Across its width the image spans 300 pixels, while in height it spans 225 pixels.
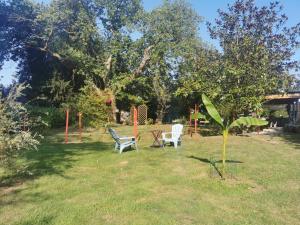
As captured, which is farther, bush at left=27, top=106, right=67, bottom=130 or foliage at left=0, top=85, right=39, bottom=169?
bush at left=27, top=106, right=67, bottom=130

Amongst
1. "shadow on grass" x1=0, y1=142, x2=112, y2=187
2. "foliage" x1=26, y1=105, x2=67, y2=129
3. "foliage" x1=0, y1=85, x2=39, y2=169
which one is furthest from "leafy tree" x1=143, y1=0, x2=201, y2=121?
"foliage" x1=0, y1=85, x2=39, y2=169

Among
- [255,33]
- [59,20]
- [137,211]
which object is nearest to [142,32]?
[59,20]

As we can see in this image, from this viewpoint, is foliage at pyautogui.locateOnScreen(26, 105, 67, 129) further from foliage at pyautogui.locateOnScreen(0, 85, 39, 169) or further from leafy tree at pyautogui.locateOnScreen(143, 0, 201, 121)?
foliage at pyautogui.locateOnScreen(0, 85, 39, 169)

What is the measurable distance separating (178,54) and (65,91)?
402 inches

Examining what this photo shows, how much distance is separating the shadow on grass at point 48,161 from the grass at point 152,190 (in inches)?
1.2

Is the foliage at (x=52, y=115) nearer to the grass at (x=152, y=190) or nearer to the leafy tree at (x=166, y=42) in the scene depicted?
the leafy tree at (x=166, y=42)

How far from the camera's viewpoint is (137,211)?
6996mm

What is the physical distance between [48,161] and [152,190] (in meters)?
5.00

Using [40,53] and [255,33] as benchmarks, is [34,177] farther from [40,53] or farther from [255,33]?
[40,53]

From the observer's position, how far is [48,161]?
12320 mm

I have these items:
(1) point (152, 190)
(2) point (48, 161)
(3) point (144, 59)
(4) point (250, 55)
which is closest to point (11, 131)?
(1) point (152, 190)

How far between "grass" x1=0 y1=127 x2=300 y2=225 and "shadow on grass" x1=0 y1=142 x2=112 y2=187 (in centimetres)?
3

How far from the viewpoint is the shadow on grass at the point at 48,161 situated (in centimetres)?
970

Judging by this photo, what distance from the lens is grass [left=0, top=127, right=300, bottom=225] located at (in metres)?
6.78
